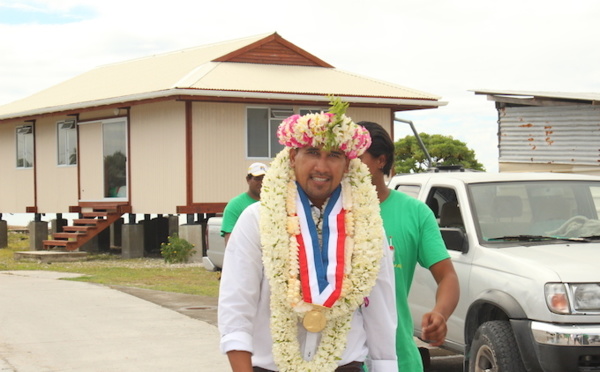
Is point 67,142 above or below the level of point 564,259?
above

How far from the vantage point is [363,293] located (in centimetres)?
382

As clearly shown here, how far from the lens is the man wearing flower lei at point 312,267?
3.75 meters

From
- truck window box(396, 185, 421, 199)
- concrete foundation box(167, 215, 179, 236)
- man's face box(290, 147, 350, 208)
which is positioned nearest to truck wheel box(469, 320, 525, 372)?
truck window box(396, 185, 421, 199)

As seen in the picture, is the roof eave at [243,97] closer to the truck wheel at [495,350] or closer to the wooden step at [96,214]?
the wooden step at [96,214]

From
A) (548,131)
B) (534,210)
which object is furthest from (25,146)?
(534,210)

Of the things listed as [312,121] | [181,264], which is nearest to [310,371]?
[312,121]

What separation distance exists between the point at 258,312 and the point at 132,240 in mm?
23088

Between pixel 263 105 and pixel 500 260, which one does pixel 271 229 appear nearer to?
pixel 500 260

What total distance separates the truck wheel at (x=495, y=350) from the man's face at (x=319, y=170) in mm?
3495

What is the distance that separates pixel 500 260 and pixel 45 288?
10770mm

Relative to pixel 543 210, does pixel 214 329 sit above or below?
below

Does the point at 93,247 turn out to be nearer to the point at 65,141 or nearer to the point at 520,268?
the point at 65,141

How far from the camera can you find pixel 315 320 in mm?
3754

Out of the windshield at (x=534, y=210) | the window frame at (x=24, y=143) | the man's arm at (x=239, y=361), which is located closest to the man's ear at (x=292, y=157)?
the man's arm at (x=239, y=361)
